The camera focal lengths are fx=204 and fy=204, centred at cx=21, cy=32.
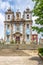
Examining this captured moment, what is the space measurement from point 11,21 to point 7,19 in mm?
1149

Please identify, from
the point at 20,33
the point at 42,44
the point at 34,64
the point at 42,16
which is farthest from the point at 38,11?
the point at 20,33

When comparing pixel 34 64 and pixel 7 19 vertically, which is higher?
pixel 7 19

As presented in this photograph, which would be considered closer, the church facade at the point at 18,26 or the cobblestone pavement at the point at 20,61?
the cobblestone pavement at the point at 20,61

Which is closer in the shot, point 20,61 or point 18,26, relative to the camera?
point 20,61

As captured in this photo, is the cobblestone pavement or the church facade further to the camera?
the church facade

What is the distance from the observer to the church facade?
2026 inches

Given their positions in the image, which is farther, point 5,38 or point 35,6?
point 5,38

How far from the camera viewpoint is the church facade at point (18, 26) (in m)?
51.5

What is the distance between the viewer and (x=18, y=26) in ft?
172

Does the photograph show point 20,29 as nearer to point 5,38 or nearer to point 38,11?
point 5,38

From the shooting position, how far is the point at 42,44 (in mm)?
43500

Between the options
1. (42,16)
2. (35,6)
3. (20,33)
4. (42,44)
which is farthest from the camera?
(20,33)

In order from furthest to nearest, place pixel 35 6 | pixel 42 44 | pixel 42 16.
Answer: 1. pixel 42 44
2. pixel 35 6
3. pixel 42 16

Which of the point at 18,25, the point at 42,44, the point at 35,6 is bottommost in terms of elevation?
the point at 42,44
